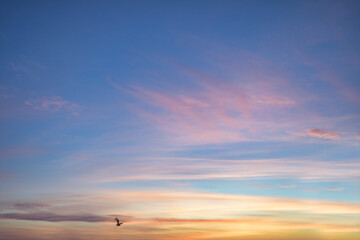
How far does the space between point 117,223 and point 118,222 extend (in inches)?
37.9

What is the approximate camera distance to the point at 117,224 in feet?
398

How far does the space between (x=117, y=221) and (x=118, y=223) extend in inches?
33.6

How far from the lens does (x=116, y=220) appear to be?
4879 inches

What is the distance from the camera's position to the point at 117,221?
122875 mm

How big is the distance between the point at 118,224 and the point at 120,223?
1580mm

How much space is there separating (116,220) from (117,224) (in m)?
2.92

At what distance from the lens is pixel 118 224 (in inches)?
4801

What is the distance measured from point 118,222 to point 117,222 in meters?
0.43

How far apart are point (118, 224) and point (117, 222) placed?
1.50 m

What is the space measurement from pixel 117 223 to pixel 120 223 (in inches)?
53.3

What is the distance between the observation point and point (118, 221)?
4862 inches

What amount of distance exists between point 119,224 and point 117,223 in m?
0.92

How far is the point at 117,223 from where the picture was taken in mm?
122562
